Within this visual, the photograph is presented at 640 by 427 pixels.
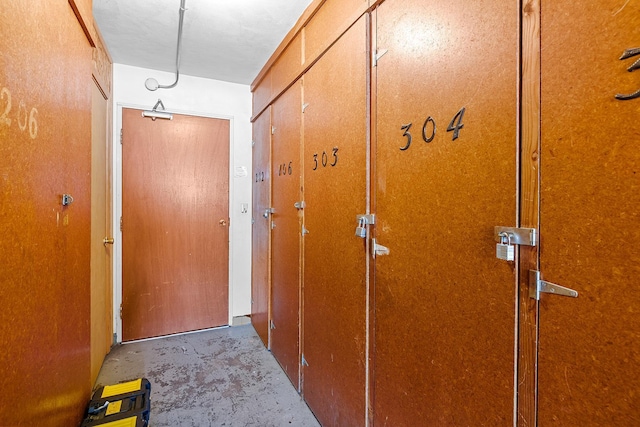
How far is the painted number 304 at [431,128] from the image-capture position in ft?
2.82

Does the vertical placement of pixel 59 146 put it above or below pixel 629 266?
above

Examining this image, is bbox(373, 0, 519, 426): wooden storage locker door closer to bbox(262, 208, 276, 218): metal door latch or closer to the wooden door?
bbox(262, 208, 276, 218): metal door latch

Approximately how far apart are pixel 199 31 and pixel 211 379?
2473 mm

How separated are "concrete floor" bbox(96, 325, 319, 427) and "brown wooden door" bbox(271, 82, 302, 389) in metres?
0.17

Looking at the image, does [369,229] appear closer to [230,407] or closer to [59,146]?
[59,146]

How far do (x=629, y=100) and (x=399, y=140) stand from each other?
0.62 metres

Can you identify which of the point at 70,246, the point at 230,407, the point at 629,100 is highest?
the point at 629,100

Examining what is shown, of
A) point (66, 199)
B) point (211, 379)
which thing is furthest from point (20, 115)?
point (211, 379)

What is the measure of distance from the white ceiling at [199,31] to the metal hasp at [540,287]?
73.5 inches

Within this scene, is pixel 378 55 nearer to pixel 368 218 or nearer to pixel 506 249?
pixel 368 218

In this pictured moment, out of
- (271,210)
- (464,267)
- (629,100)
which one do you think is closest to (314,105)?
(271,210)

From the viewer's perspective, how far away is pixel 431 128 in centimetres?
95

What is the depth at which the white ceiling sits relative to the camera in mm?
1819

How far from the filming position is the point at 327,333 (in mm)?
1621
